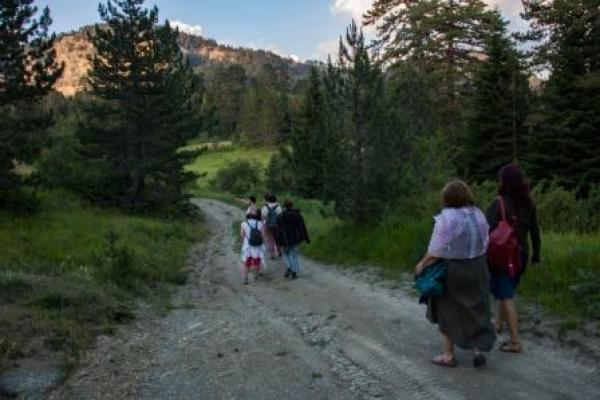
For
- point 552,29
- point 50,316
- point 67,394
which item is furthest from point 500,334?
point 552,29

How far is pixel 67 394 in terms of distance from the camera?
604 centimetres

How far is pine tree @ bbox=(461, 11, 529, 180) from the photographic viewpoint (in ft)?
99.3

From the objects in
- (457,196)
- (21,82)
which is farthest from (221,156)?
(457,196)

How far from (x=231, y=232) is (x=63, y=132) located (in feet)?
38.5

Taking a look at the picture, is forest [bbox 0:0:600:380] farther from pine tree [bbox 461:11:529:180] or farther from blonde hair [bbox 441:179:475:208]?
blonde hair [bbox 441:179:475:208]

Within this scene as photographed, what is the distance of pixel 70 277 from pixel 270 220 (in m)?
6.91

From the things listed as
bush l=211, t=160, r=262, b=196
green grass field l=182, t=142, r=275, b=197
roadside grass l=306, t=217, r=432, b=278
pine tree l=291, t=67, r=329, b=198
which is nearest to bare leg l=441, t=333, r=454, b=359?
roadside grass l=306, t=217, r=432, b=278

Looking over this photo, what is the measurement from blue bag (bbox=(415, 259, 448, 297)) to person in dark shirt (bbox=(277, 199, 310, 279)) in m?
7.92

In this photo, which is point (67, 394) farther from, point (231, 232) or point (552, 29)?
point (552, 29)

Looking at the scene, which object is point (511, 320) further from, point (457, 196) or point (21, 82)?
point (21, 82)

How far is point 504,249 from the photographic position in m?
6.68

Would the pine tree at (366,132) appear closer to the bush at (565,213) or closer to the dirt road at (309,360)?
the bush at (565,213)

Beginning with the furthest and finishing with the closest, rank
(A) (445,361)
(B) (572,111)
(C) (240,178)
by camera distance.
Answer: (C) (240,178), (B) (572,111), (A) (445,361)

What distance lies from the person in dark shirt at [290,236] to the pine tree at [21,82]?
932cm
